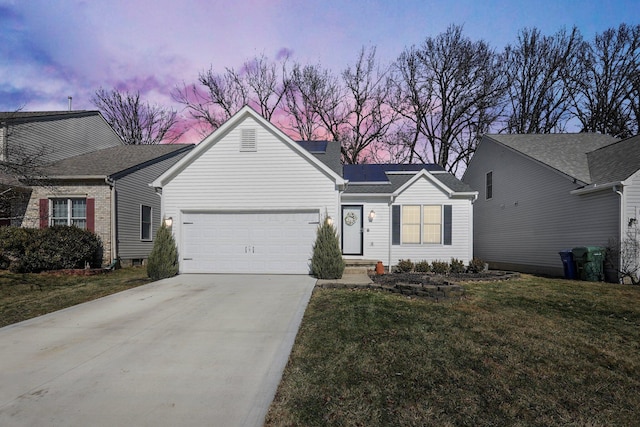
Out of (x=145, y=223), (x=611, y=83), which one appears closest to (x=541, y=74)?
(x=611, y=83)

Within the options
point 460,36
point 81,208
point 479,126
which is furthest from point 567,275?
point 460,36

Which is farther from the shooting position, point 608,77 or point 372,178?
point 608,77

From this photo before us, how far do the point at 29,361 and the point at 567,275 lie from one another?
14.2 meters

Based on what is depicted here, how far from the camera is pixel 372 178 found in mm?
14930

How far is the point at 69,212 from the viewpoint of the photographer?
14156mm

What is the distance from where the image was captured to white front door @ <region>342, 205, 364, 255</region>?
13992 mm

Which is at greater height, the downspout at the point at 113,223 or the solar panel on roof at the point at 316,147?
the solar panel on roof at the point at 316,147

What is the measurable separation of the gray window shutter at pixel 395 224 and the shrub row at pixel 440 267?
0.98m

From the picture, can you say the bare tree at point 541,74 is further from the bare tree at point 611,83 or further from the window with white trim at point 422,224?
the window with white trim at point 422,224

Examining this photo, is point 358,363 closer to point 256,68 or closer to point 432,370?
point 432,370

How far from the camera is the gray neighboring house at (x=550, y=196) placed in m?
11.4

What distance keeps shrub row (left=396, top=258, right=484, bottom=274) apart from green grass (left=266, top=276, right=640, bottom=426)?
5355mm

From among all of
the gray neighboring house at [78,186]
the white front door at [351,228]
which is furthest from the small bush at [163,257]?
the white front door at [351,228]

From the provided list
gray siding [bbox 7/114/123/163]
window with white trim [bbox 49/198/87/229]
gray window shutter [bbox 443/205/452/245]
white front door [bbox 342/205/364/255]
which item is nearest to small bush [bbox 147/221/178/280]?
window with white trim [bbox 49/198/87/229]
